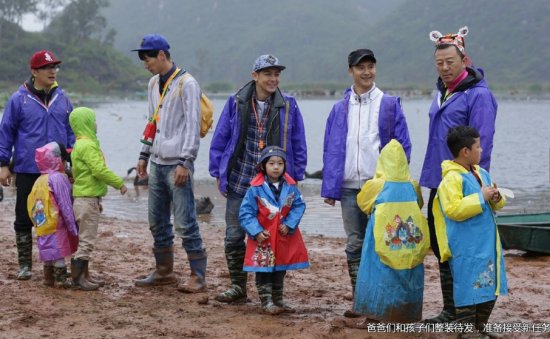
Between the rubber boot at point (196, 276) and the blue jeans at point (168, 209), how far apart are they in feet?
0.17

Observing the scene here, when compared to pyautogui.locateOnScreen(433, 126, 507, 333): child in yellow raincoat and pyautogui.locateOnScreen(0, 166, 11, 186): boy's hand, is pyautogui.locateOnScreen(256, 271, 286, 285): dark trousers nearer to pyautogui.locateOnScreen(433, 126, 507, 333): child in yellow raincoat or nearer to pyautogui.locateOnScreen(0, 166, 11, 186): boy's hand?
pyautogui.locateOnScreen(433, 126, 507, 333): child in yellow raincoat

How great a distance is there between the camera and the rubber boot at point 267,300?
6.08m

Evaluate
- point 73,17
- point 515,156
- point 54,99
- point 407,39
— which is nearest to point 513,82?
point 407,39

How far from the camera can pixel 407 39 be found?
163m

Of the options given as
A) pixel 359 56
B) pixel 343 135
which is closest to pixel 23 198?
pixel 343 135

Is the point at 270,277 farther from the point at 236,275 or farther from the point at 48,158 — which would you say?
the point at 48,158

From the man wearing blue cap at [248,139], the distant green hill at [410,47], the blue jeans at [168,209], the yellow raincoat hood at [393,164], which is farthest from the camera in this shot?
the distant green hill at [410,47]

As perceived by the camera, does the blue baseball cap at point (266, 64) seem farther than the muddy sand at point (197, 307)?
Yes

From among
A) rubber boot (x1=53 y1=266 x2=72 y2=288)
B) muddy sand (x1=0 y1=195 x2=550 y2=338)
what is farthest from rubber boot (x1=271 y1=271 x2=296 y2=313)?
rubber boot (x1=53 y1=266 x2=72 y2=288)

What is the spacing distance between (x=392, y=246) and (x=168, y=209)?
7.70 ft

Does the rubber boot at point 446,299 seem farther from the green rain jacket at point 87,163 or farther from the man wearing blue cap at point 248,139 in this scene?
the green rain jacket at point 87,163

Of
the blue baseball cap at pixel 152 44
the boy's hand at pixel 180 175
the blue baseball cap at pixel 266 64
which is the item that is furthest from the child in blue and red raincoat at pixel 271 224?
the blue baseball cap at pixel 152 44

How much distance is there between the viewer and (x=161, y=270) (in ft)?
23.6

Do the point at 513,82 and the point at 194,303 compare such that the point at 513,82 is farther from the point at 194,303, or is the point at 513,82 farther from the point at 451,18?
the point at 194,303
